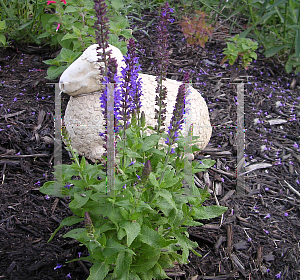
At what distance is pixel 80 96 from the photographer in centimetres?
364

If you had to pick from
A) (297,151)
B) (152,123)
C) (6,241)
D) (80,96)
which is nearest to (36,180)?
(6,241)

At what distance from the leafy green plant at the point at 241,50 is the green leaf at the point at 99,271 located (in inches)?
143

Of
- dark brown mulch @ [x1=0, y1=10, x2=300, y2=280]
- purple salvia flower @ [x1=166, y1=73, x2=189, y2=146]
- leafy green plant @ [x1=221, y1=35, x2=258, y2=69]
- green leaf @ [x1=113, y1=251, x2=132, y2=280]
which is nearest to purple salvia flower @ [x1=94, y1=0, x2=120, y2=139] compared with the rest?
purple salvia flower @ [x1=166, y1=73, x2=189, y2=146]

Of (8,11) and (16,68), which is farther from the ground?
(8,11)

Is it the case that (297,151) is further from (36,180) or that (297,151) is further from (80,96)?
(36,180)

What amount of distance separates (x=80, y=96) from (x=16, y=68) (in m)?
1.66

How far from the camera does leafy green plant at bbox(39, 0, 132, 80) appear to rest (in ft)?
13.2

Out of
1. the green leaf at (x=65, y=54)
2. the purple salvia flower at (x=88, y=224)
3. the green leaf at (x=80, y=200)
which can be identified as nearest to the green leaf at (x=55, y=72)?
the green leaf at (x=65, y=54)

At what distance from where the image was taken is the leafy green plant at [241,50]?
4901mm

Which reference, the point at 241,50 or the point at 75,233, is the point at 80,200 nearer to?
the point at 75,233

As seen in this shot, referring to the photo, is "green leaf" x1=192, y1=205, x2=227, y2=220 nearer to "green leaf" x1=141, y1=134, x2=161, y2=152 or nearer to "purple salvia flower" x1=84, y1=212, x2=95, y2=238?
"green leaf" x1=141, y1=134, x2=161, y2=152

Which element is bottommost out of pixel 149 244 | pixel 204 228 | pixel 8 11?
pixel 204 228

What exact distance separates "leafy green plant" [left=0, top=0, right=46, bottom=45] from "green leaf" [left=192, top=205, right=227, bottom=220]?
3546 millimetres

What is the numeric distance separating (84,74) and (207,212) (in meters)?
1.85
